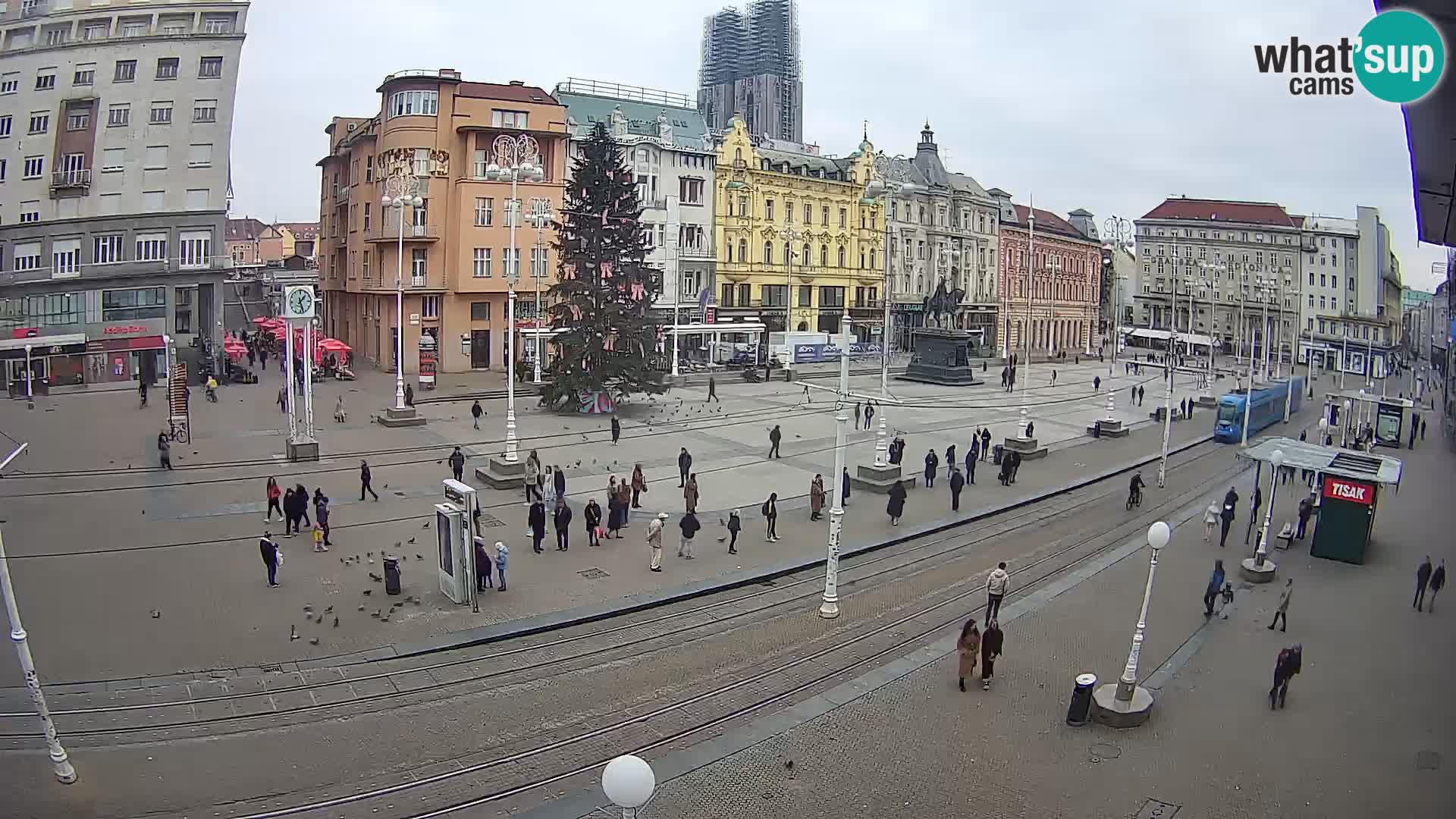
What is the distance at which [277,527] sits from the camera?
21016 mm

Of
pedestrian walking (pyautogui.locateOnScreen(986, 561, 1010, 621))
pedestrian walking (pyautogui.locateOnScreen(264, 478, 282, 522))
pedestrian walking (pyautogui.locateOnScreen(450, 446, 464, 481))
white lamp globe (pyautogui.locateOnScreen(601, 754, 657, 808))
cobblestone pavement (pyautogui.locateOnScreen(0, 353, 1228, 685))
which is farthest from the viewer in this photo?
pedestrian walking (pyautogui.locateOnScreen(450, 446, 464, 481))

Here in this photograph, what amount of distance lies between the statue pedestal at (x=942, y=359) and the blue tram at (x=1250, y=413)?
1526cm

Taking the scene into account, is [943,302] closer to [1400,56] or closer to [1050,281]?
[1050,281]

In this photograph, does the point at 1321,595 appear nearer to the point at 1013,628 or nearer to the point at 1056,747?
the point at 1013,628

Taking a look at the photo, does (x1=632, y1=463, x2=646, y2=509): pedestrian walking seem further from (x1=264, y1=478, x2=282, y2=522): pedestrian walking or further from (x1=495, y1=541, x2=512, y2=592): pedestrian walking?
(x1=264, y1=478, x2=282, y2=522): pedestrian walking

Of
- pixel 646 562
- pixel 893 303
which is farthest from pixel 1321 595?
pixel 893 303

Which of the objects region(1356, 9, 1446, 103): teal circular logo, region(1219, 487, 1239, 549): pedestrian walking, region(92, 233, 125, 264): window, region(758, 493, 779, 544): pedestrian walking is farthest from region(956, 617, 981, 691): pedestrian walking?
region(92, 233, 125, 264): window

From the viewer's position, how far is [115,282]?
41.1 m

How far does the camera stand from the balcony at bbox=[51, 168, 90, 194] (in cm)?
3544

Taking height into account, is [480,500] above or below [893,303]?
below

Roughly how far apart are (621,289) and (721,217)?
26.0m

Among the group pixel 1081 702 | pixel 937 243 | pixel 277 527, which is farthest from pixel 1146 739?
pixel 937 243

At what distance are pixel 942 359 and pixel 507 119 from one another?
95.3ft

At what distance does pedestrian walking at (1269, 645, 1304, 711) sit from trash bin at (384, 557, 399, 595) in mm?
13812
